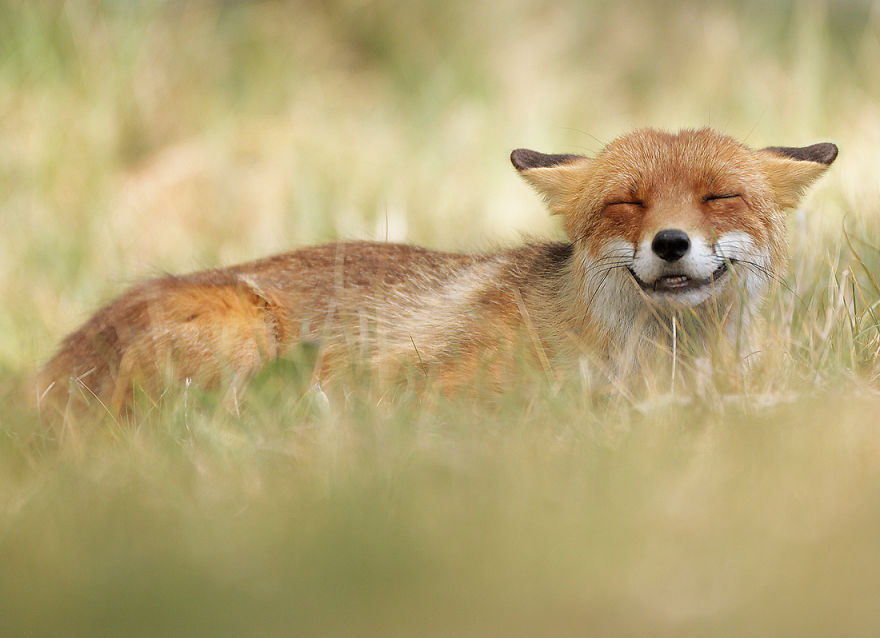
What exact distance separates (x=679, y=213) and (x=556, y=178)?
87cm

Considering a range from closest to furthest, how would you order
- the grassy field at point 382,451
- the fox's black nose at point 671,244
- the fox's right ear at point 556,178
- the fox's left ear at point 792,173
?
the grassy field at point 382,451
the fox's black nose at point 671,244
the fox's left ear at point 792,173
the fox's right ear at point 556,178

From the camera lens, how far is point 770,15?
11.8 metres

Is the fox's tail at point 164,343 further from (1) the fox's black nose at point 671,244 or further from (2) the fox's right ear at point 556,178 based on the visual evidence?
(1) the fox's black nose at point 671,244

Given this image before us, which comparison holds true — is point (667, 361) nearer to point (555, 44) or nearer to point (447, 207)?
point (447, 207)

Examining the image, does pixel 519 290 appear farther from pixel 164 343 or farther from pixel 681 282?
pixel 164 343

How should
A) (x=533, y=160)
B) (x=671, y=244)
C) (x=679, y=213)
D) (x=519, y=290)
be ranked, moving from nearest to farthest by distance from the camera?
1. (x=671, y=244)
2. (x=679, y=213)
3. (x=533, y=160)
4. (x=519, y=290)

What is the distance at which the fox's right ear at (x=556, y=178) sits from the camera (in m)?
4.91

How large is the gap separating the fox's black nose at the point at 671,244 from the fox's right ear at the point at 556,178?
2.68ft

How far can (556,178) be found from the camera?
494cm

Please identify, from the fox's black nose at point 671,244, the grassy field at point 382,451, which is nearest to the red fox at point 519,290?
the fox's black nose at point 671,244

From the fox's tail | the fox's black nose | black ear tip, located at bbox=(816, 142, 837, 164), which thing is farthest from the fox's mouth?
the fox's tail

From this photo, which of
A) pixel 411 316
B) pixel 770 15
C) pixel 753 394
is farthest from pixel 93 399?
pixel 770 15

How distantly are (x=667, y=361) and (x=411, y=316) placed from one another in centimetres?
163

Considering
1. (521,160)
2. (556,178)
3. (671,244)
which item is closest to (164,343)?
(521,160)
